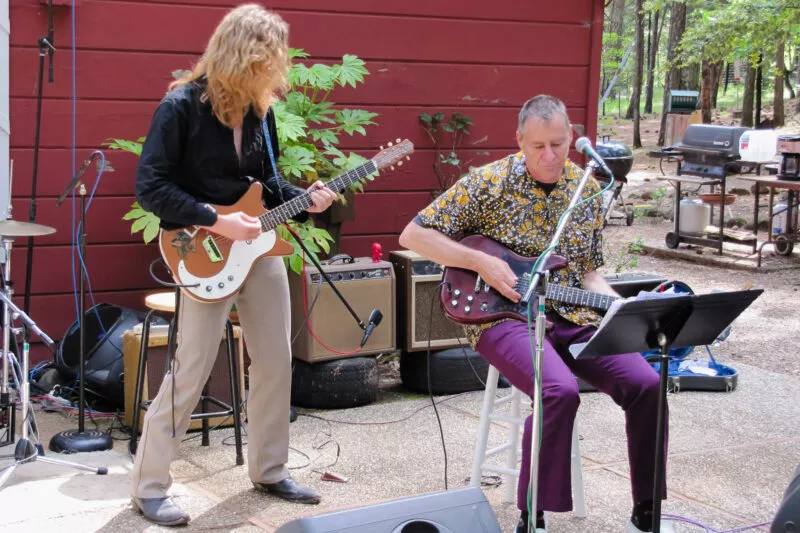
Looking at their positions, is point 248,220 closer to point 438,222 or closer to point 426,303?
point 438,222

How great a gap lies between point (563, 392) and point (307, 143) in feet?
8.97

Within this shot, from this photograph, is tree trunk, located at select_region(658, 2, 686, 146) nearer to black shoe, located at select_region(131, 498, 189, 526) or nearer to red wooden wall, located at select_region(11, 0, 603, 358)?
red wooden wall, located at select_region(11, 0, 603, 358)

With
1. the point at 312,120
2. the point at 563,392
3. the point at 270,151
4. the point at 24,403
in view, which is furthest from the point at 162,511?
the point at 312,120

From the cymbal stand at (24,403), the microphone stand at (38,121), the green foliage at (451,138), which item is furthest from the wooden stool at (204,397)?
the green foliage at (451,138)

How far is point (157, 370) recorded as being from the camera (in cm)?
453

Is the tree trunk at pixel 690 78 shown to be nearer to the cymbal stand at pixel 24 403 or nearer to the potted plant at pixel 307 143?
the potted plant at pixel 307 143

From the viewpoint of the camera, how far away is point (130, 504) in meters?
3.57

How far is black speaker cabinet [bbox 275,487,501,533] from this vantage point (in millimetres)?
2178

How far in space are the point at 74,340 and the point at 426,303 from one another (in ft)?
6.43

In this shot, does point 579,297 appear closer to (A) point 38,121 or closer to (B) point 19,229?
(B) point 19,229

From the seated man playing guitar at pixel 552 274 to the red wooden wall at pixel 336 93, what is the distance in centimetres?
261

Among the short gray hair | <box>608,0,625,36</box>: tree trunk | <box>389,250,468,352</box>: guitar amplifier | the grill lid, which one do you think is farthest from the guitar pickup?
<box>608,0,625,36</box>: tree trunk

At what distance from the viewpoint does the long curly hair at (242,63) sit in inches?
129

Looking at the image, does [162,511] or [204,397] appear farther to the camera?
[204,397]
